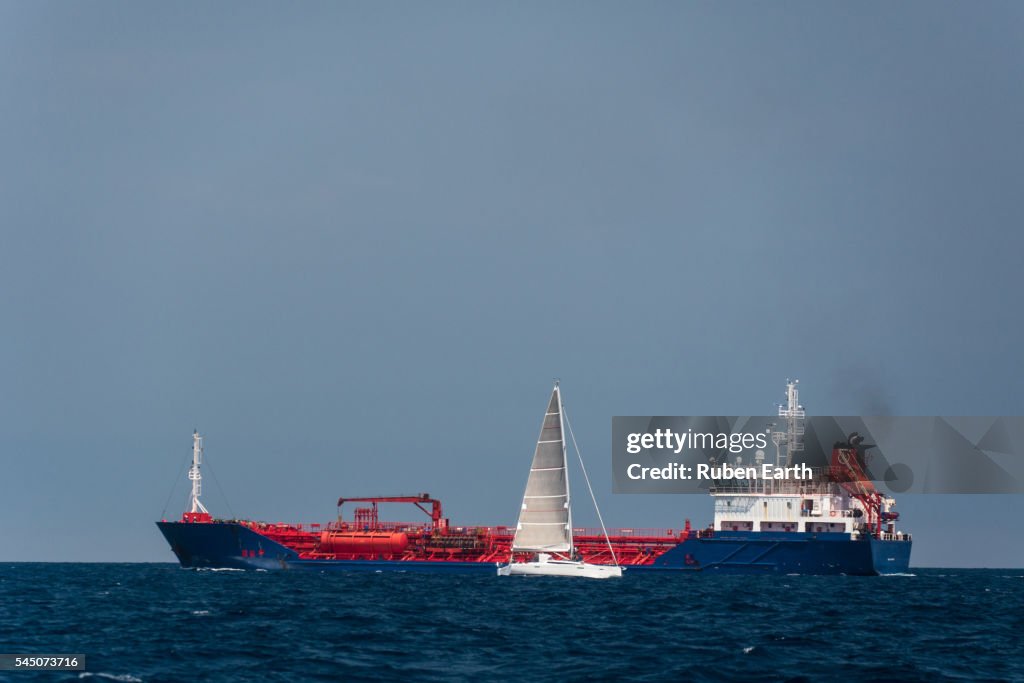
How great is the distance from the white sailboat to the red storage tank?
14668 millimetres

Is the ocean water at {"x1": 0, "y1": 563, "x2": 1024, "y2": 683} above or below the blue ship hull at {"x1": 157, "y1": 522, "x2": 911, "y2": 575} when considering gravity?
below

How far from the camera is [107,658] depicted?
31.9 m

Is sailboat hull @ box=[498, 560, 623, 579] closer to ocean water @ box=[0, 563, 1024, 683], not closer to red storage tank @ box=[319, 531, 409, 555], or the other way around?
ocean water @ box=[0, 563, 1024, 683]

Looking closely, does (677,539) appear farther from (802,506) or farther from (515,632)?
(515,632)

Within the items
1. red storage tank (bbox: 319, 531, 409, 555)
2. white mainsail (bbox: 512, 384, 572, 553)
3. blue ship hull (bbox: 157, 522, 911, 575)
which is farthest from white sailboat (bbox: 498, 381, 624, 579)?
red storage tank (bbox: 319, 531, 409, 555)

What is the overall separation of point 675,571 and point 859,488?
12.9 metres

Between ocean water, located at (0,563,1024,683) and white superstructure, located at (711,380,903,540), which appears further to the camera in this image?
white superstructure, located at (711,380,903,540)

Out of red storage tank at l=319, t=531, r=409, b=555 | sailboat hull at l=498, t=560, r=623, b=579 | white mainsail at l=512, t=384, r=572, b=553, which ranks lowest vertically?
sailboat hull at l=498, t=560, r=623, b=579

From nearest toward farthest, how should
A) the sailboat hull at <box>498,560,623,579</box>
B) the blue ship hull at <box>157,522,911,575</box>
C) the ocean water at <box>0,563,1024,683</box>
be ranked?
the ocean water at <box>0,563,1024,683</box> < the sailboat hull at <box>498,560,623,579</box> < the blue ship hull at <box>157,522,911,575</box>

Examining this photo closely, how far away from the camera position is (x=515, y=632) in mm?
39250

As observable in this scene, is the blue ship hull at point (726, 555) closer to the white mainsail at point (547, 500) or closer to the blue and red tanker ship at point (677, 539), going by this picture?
the blue and red tanker ship at point (677, 539)

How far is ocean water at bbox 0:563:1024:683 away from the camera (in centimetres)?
3055

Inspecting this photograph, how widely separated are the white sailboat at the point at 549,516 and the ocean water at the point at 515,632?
2935 millimetres

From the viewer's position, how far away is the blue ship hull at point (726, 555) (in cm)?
7450
